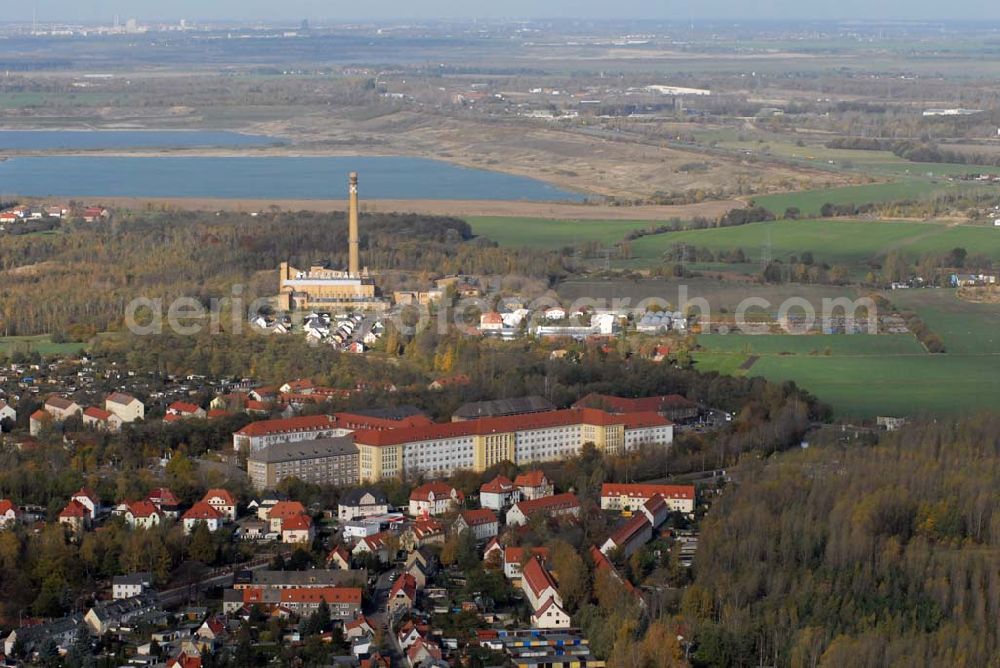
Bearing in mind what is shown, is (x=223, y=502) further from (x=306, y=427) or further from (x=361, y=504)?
(x=306, y=427)

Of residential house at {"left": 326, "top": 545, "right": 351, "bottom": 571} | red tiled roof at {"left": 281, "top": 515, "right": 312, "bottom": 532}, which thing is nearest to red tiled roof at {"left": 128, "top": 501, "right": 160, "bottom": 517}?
red tiled roof at {"left": 281, "top": 515, "right": 312, "bottom": 532}

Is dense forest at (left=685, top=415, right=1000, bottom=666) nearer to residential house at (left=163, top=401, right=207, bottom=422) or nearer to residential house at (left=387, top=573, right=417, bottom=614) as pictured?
residential house at (left=387, top=573, right=417, bottom=614)

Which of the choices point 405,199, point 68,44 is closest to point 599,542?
point 405,199

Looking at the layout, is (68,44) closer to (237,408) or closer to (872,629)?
(237,408)

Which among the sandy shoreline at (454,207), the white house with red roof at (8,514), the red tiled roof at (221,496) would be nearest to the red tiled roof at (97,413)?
the red tiled roof at (221,496)

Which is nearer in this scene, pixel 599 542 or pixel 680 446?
pixel 599 542

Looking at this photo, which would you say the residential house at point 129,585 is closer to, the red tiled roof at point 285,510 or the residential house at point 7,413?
the red tiled roof at point 285,510
